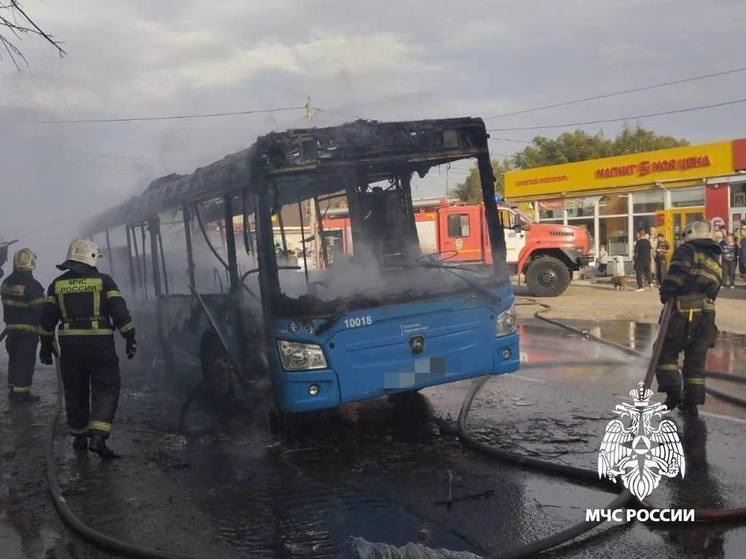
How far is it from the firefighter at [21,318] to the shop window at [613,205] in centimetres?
2055

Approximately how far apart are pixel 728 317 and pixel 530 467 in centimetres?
996

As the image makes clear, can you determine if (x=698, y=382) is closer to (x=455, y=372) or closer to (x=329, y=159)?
(x=455, y=372)

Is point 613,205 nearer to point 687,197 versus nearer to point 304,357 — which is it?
point 687,197

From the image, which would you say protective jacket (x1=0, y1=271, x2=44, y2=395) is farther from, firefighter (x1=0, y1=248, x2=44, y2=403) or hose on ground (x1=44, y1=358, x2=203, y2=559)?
hose on ground (x1=44, y1=358, x2=203, y2=559)

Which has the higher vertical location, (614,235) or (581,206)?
(581,206)

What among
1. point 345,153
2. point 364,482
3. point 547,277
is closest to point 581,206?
point 547,277

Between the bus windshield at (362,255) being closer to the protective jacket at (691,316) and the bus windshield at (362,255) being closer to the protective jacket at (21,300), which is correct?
the protective jacket at (691,316)

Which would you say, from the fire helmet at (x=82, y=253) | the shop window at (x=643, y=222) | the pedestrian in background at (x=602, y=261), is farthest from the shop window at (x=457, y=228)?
the shop window at (x=643, y=222)

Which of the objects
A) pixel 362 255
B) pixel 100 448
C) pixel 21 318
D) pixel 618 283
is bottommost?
pixel 618 283

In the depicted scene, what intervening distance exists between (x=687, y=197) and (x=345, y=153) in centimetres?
1942

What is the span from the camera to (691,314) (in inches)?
249

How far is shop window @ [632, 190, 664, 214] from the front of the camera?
23625mm

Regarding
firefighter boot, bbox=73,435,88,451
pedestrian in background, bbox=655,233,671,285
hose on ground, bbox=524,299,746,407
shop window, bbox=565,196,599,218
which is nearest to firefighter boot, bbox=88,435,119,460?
firefighter boot, bbox=73,435,88,451

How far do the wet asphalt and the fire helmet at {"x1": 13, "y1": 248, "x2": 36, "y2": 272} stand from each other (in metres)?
1.68
